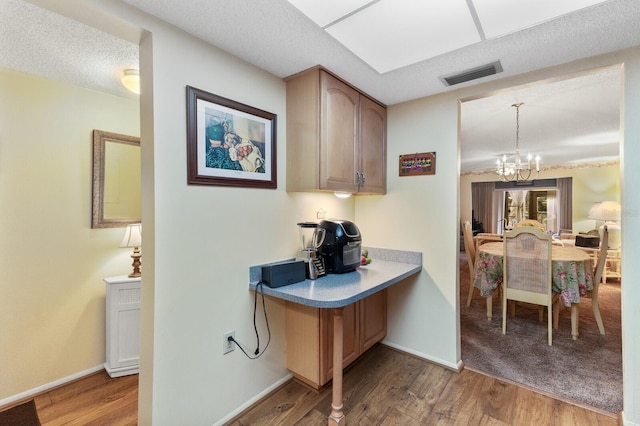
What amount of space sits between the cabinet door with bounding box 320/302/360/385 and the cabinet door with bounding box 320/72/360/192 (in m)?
0.90

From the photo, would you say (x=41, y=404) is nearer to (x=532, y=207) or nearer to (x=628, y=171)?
(x=628, y=171)

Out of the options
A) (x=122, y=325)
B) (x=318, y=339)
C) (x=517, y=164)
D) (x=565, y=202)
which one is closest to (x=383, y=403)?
(x=318, y=339)

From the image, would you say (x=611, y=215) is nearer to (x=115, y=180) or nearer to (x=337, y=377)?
(x=337, y=377)

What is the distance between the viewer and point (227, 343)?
5.73 ft

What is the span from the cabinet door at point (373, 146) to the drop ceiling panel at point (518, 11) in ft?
3.29

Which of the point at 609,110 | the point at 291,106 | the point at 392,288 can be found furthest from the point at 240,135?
the point at 609,110

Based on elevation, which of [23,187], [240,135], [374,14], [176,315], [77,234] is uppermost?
[374,14]

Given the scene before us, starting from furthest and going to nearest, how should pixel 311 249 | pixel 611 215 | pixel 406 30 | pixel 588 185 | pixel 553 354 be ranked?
pixel 588 185 → pixel 611 215 → pixel 553 354 → pixel 311 249 → pixel 406 30

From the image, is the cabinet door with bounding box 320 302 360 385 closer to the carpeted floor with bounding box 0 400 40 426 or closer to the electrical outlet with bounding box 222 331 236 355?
the electrical outlet with bounding box 222 331 236 355

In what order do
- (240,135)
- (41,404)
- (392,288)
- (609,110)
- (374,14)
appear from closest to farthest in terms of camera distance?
(374,14) → (240,135) → (41,404) → (392,288) → (609,110)

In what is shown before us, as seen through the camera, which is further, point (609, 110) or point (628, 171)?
point (609, 110)

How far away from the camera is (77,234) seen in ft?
7.29

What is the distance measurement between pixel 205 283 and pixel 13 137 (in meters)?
1.71

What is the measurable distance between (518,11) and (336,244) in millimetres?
1566
